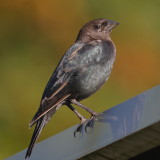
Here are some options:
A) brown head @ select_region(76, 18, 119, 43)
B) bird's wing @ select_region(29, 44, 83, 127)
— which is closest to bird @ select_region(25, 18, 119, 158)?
bird's wing @ select_region(29, 44, 83, 127)

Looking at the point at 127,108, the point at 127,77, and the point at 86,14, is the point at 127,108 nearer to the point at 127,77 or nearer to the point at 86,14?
the point at 127,77

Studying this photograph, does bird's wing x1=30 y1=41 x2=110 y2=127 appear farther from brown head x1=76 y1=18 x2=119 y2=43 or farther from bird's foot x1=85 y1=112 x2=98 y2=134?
bird's foot x1=85 y1=112 x2=98 y2=134

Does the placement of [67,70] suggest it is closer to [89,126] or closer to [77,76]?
[77,76]

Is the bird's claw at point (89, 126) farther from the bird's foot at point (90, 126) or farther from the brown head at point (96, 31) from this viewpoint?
the brown head at point (96, 31)

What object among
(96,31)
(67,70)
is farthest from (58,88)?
(96,31)

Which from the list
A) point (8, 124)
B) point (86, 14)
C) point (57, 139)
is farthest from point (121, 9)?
point (57, 139)

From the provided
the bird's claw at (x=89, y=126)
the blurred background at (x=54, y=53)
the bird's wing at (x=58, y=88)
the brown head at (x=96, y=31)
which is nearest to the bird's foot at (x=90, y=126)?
the bird's claw at (x=89, y=126)
